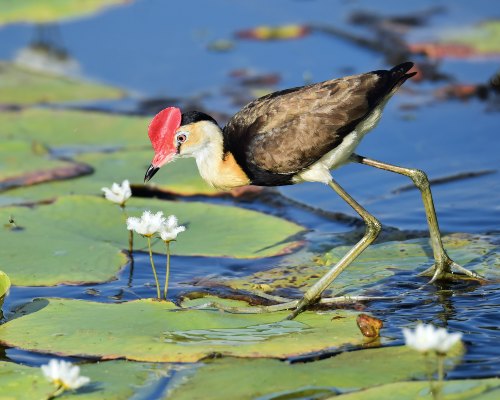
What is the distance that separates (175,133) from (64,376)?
251 centimetres

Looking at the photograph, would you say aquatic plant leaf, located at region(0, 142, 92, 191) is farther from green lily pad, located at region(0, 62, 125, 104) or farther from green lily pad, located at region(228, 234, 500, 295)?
green lily pad, located at region(228, 234, 500, 295)

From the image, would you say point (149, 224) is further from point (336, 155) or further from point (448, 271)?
point (448, 271)

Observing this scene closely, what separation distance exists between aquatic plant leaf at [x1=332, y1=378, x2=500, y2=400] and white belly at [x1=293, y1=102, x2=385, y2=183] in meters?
2.28

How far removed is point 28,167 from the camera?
28.8 ft

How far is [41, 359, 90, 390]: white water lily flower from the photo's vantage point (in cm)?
461

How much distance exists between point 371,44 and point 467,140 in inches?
133

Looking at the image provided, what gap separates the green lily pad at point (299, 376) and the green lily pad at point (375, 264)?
131cm

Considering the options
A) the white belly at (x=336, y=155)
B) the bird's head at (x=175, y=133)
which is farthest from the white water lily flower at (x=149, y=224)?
the white belly at (x=336, y=155)

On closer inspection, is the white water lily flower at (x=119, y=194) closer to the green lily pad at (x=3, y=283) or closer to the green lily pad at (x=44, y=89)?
the green lily pad at (x=3, y=283)

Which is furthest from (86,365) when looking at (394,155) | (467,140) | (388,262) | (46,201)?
(467,140)

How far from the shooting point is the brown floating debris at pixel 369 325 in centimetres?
546

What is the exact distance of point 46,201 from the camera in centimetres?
804

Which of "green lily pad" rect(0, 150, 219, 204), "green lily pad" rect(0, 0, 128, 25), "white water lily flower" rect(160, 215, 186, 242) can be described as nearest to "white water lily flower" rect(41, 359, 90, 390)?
"white water lily flower" rect(160, 215, 186, 242)

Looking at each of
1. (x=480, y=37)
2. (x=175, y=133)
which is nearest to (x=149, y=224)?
(x=175, y=133)
